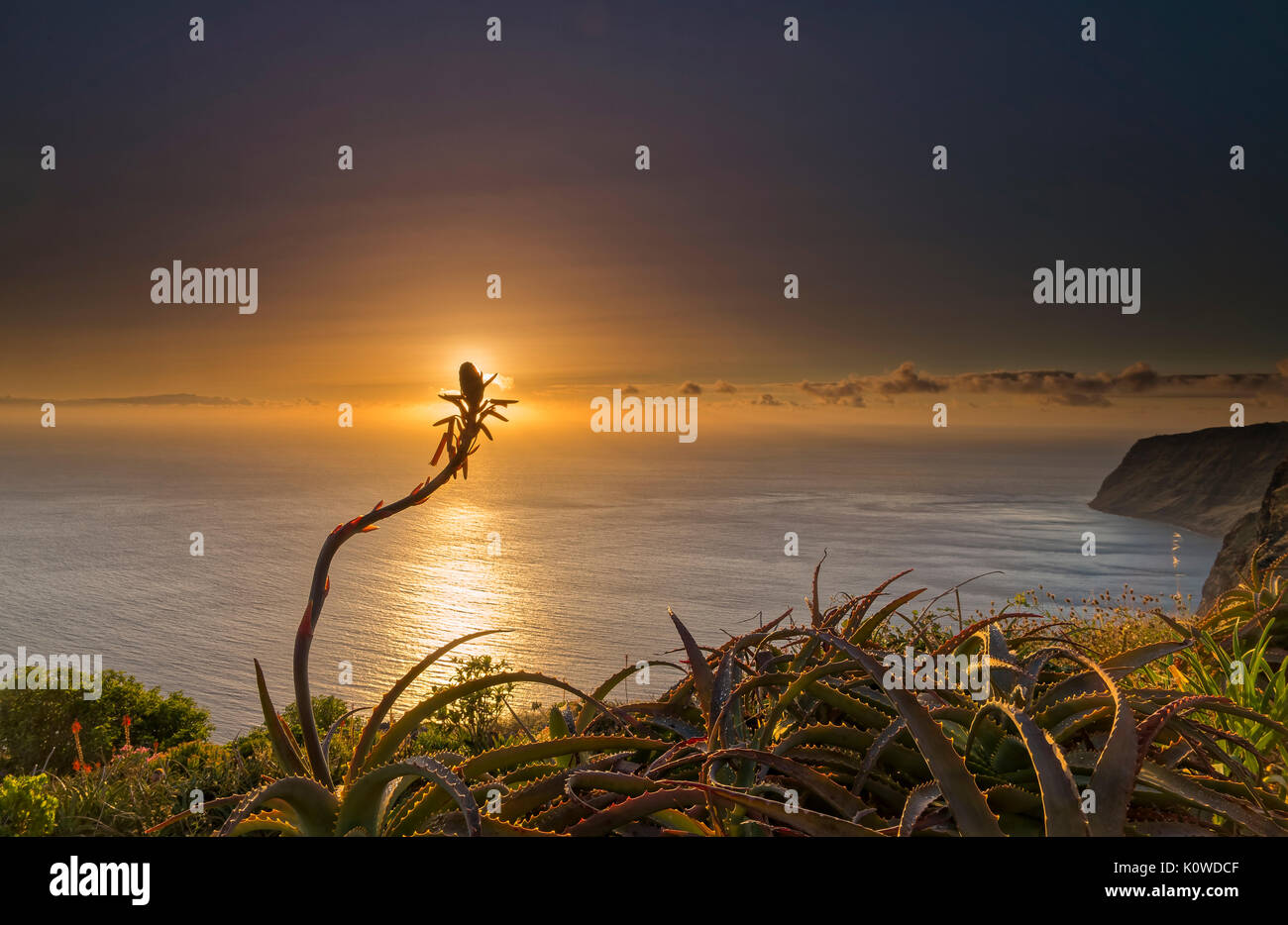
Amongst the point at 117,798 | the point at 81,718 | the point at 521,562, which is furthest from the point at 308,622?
the point at 521,562

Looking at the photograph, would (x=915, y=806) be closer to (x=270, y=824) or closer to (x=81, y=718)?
(x=270, y=824)

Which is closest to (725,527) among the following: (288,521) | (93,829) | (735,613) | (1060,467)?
(735,613)

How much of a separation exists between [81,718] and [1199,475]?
10121 centimetres

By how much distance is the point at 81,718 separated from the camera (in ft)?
65.2

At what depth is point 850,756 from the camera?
162 centimetres

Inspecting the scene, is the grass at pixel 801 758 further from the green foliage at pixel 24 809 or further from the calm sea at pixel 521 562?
the calm sea at pixel 521 562

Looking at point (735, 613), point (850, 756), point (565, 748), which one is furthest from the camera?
point (735, 613)

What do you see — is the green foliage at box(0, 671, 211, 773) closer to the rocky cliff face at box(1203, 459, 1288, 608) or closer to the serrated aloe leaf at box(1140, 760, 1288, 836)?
the rocky cliff face at box(1203, 459, 1288, 608)

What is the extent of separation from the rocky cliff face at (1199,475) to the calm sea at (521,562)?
326 cm

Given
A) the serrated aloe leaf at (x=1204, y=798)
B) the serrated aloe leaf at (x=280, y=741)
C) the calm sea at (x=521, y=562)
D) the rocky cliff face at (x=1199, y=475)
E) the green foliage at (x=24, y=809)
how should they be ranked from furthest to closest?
the rocky cliff face at (x=1199, y=475), the calm sea at (x=521, y=562), the green foliage at (x=24, y=809), the serrated aloe leaf at (x=280, y=741), the serrated aloe leaf at (x=1204, y=798)

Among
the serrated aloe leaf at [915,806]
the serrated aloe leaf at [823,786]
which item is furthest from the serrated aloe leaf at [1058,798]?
the serrated aloe leaf at [823,786]

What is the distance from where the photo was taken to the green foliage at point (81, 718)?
19031 millimetres

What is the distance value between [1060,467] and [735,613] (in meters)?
131
